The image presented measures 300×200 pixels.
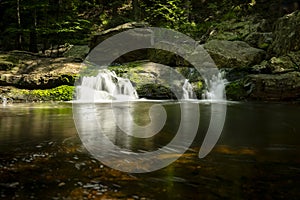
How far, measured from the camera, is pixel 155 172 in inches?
134

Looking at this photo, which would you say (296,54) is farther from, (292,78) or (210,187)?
(210,187)

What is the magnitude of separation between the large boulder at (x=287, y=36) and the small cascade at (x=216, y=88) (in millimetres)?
3040

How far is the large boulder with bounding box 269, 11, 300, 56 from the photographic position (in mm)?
14477

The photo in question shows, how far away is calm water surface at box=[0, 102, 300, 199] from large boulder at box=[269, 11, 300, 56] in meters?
9.98

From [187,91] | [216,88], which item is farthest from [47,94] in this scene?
[216,88]

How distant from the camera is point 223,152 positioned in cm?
427

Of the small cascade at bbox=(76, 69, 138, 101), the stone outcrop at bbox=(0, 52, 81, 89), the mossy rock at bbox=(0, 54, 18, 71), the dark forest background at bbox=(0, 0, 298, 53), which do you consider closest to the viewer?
the stone outcrop at bbox=(0, 52, 81, 89)

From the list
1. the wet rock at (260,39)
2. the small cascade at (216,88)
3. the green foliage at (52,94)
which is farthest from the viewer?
the wet rock at (260,39)

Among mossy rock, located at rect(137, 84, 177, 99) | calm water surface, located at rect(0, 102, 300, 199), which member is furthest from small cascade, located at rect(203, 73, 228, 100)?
calm water surface, located at rect(0, 102, 300, 199)

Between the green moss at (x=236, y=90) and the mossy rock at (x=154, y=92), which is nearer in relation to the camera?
the green moss at (x=236, y=90)

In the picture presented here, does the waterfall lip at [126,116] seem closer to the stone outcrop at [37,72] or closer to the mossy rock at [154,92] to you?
the mossy rock at [154,92]

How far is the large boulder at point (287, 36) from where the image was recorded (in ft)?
47.5

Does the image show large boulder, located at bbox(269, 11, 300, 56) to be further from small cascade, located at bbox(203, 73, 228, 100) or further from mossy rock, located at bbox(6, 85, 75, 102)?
mossy rock, located at bbox(6, 85, 75, 102)

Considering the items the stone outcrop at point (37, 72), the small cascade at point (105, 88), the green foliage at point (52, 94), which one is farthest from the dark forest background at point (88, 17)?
the green foliage at point (52, 94)
